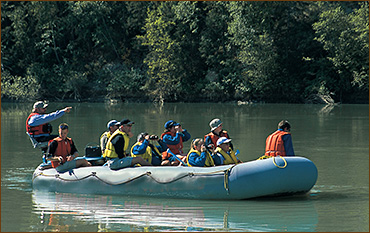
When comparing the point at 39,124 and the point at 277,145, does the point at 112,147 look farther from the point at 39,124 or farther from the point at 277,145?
the point at 277,145

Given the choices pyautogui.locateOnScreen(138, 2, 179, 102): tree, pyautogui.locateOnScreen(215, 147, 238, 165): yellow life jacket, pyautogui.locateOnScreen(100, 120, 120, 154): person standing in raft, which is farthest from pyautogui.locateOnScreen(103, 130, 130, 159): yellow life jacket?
pyautogui.locateOnScreen(138, 2, 179, 102): tree

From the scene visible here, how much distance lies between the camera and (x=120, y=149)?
12641 millimetres

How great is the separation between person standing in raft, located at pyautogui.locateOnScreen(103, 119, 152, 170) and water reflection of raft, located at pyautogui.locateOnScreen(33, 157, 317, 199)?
0.15 meters

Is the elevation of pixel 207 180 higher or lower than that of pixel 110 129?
lower

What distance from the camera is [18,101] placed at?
148 feet

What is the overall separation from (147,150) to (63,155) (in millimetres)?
1617

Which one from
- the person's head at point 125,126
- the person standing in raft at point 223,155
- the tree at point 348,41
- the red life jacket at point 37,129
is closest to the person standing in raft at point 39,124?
the red life jacket at point 37,129

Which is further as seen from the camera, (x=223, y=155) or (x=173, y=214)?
(x=223, y=155)

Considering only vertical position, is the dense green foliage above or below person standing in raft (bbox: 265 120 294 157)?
above

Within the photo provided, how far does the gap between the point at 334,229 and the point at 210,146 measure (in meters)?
3.48

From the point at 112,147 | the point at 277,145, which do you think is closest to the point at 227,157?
the point at 277,145

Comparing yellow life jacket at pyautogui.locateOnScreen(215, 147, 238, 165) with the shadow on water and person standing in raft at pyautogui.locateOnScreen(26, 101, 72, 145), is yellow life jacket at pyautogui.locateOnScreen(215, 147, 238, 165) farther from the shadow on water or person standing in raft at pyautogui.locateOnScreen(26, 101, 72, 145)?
person standing in raft at pyautogui.locateOnScreen(26, 101, 72, 145)

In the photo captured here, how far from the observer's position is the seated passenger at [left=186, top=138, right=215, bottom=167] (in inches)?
484

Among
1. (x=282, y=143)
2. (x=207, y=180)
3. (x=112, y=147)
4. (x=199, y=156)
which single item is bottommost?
(x=207, y=180)
